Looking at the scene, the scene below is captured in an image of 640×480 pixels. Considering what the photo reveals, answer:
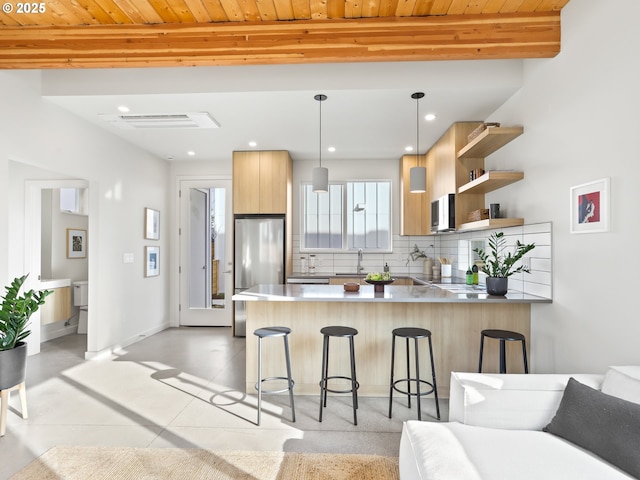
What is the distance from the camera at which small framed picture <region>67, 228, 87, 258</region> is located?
19.0 ft

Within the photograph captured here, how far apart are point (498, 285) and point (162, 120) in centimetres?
363

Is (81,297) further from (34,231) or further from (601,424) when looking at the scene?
(601,424)

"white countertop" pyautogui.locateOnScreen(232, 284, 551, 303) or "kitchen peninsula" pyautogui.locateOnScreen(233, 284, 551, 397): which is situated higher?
"white countertop" pyautogui.locateOnScreen(232, 284, 551, 303)

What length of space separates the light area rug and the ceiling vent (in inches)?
119

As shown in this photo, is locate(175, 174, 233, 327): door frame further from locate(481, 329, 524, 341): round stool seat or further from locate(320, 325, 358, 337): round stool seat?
locate(481, 329, 524, 341): round stool seat

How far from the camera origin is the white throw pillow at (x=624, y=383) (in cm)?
170

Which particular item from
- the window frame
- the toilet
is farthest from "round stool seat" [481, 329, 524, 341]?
the toilet

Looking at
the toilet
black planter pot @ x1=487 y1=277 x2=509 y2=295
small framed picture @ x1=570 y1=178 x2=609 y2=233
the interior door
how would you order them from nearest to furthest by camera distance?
small framed picture @ x1=570 y1=178 x2=609 y2=233
black planter pot @ x1=487 y1=277 x2=509 y2=295
the toilet
the interior door

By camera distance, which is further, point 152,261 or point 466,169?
point 152,261

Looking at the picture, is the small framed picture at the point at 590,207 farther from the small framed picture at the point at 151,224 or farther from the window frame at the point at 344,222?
the small framed picture at the point at 151,224

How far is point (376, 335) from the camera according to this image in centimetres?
346

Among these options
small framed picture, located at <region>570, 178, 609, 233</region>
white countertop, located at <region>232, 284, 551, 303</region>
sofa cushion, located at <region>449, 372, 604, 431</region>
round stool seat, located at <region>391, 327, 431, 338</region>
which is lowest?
sofa cushion, located at <region>449, 372, 604, 431</region>

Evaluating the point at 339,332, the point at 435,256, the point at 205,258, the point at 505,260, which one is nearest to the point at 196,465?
the point at 339,332

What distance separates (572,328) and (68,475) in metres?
3.30
